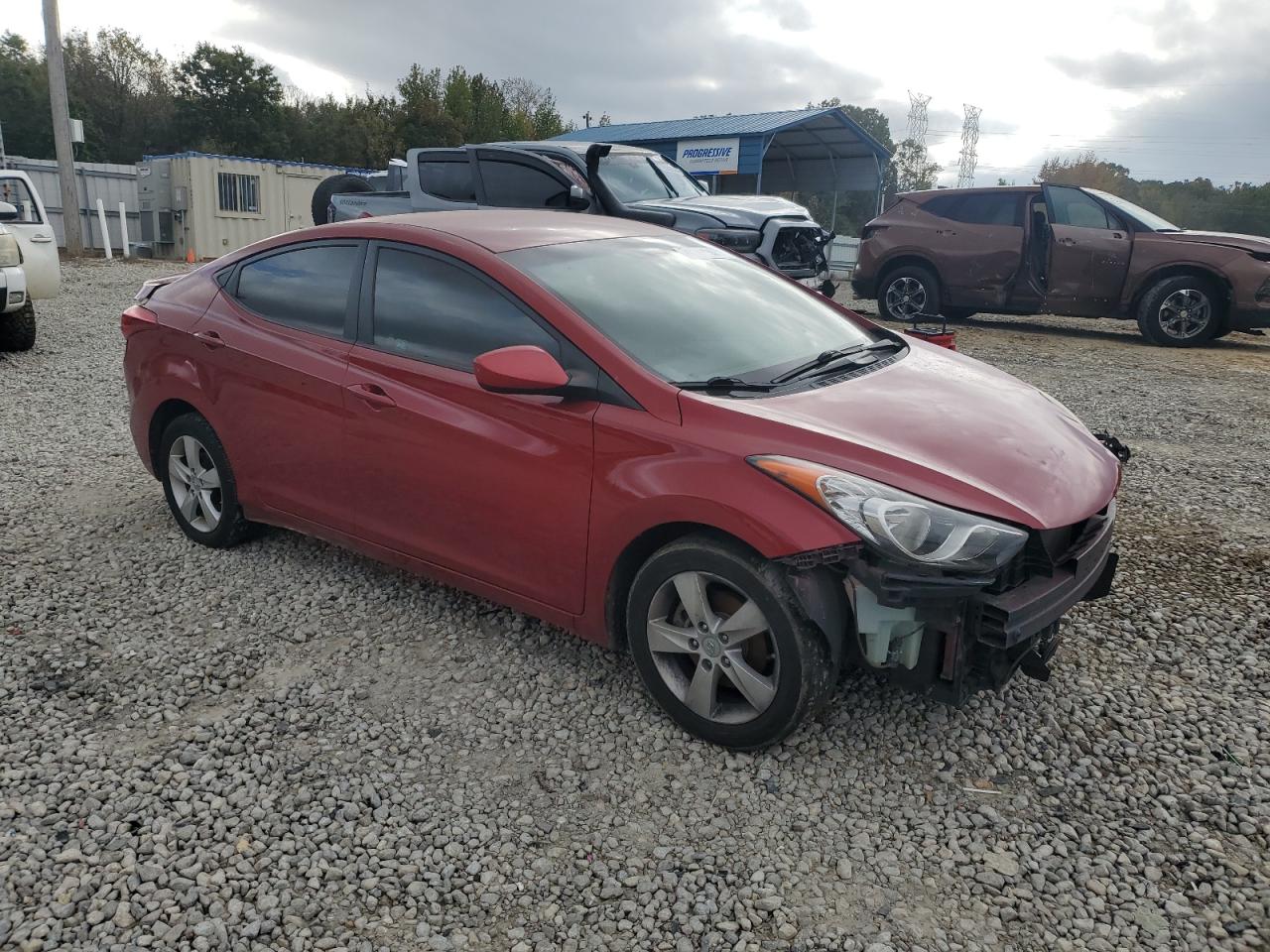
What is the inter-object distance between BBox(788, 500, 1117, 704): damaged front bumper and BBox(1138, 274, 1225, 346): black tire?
9557 mm

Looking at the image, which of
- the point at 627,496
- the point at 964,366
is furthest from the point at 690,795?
the point at 964,366

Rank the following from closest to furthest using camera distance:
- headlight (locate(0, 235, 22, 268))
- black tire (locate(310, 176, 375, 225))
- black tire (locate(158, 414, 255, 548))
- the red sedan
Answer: the red sedan → black tire (locate(158, 414, 255, 548)) → headlight (locate(0, 235, 22, 268)) → black tire (locate(310, 176, 375, 225))

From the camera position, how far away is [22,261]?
9727 millimetres

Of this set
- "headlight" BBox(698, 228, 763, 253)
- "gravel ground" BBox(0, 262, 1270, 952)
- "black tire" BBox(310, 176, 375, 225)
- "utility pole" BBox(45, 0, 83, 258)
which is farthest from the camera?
"utility pole" BBox(45, 0, 83, 258)

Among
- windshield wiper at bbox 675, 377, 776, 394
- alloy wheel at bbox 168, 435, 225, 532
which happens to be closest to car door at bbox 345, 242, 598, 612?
windshield wiper at bbox 675, 377, 776, 394

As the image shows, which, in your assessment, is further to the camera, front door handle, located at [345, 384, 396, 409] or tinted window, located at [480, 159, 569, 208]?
tinted window, located at [480, 159, 569, 208]

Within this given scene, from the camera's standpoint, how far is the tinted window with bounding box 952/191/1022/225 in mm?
11622

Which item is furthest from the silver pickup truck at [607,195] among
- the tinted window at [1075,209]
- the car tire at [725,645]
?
the car tire at [725,645]

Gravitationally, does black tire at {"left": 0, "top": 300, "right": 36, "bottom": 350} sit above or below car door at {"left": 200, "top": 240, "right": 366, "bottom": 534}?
below

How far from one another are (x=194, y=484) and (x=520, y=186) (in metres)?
6.52

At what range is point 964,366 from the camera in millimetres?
3801

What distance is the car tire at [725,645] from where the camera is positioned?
270 cm

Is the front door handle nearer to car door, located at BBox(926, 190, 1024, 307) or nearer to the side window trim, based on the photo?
the side window trim

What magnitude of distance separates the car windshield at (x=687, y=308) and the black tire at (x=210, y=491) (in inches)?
70.6
